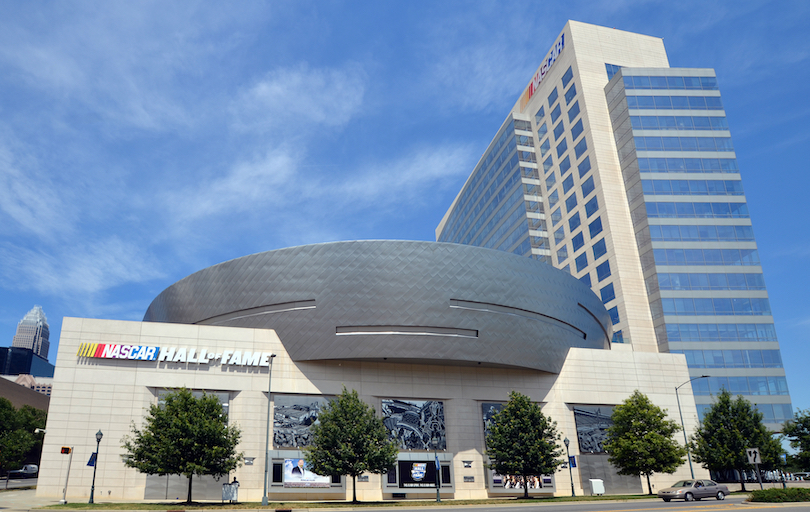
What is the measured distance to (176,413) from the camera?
37.3m

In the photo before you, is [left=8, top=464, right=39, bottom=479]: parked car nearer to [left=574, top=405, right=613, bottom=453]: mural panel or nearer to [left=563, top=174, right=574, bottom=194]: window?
[left=574, top=405, right=613, bottom=453]: mural panel

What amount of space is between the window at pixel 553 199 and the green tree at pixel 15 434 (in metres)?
80.6

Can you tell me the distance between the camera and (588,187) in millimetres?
88125

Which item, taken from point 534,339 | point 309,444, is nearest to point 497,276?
point 534,339

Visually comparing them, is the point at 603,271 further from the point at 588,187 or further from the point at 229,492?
the point at 229,492

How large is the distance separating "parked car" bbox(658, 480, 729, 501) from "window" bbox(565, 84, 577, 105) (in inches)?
2711

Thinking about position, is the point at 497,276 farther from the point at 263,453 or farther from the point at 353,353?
the point at 263,453

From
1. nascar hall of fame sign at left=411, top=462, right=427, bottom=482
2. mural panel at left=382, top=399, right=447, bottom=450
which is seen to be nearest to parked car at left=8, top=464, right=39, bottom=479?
mural panel at left=382, top=399, right=447, bottom=450

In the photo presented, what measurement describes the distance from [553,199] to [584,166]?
973 centimetres

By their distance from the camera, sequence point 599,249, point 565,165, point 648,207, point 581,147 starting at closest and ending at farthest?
point 648,207
point 599,249
point 581,147
point 565,165

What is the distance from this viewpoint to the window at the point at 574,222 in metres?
91.1

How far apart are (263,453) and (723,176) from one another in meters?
74.0

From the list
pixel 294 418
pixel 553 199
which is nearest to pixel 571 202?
pixel 553 199

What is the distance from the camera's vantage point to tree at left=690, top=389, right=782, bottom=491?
47.1 m
